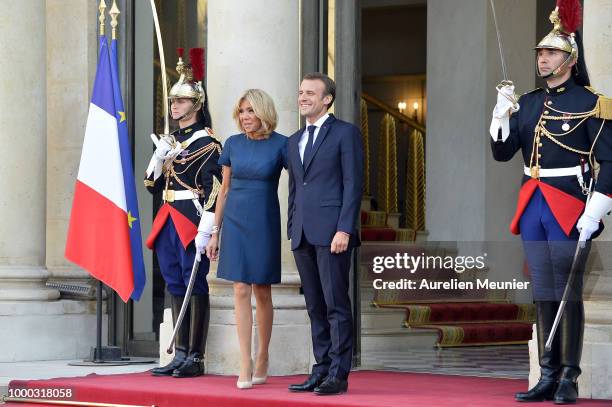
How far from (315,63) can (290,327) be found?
1.88m

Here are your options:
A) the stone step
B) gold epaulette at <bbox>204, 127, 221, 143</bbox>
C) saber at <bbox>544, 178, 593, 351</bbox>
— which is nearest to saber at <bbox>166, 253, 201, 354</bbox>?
gold epaulette at <bbox>204, 127, 221, 143</bbox>

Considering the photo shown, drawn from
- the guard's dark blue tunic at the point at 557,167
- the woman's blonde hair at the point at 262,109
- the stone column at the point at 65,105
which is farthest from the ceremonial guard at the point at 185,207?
the stone column at the point at 65,105

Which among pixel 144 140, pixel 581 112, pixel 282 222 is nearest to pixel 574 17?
pixel 581 112

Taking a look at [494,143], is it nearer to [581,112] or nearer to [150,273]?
[581,112]

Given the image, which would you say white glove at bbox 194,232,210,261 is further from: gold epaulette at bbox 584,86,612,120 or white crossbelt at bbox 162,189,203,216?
gold epaulette at bbox 584,86,612,120

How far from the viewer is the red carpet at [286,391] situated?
834 cm

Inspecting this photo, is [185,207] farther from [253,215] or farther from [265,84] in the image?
[265,84]

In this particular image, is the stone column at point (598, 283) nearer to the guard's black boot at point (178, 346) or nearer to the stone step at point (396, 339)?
the stone step at point (396, 339)

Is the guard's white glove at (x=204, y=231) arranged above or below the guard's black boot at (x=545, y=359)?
above

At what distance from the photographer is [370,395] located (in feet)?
28.2

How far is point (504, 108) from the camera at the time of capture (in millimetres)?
8242

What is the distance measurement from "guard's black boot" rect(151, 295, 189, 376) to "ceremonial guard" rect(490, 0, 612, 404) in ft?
8.22

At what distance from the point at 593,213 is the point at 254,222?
213cm

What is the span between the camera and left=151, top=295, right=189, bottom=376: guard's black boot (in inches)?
388
